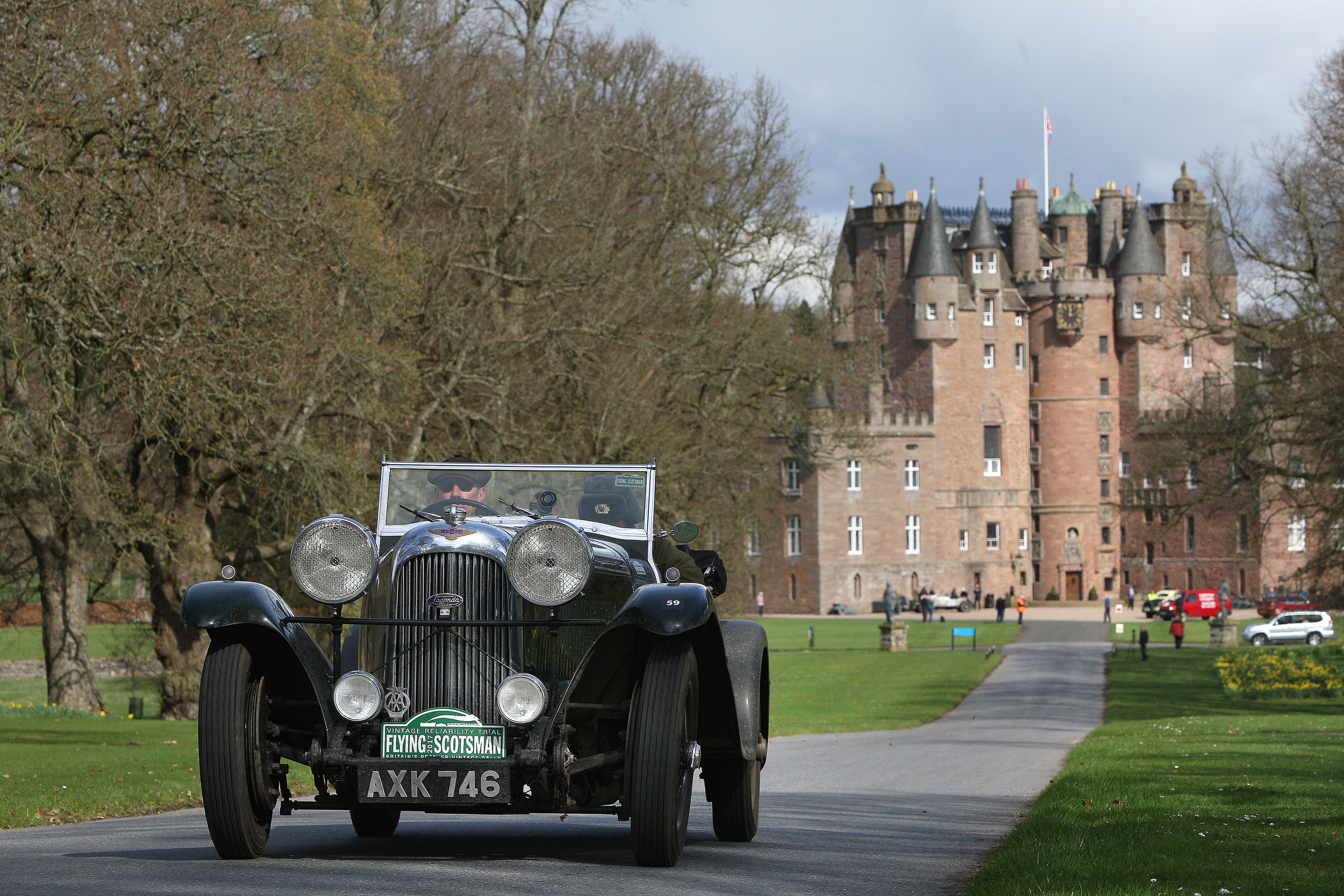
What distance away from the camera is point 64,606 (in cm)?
2434

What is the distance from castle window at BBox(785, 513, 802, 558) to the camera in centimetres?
9381

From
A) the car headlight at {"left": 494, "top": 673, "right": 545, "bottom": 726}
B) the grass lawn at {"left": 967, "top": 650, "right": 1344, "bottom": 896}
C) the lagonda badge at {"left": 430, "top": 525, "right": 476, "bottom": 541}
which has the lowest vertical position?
the grass lawn at {"left": 967, "top": 650, "right": 1344, "bottom": 896}

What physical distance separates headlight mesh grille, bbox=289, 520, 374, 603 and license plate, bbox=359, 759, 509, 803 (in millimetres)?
997

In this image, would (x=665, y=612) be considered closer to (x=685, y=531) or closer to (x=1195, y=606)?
(x=685, y=531)

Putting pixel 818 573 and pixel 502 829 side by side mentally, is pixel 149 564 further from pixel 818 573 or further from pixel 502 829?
pixel 818 573

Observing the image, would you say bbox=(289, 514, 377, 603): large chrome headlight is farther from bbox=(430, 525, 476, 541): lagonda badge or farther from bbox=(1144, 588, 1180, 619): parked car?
bbox=(1144, 588, 1180, 619): parked car

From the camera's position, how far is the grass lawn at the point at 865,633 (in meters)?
59.8

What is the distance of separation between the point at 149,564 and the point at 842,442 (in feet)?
58.0

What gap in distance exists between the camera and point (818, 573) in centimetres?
9288

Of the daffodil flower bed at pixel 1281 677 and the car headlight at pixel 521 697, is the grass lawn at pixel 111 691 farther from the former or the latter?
the daffodil flower bed at pixel 1281 677

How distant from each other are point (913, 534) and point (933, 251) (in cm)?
1770

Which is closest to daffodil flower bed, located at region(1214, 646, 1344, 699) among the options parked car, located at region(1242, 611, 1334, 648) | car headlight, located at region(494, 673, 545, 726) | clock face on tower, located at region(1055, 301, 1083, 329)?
parked car, located at region(1242, 611, 1334, 648)

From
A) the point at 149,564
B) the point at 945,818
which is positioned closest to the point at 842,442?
the point at 149,564

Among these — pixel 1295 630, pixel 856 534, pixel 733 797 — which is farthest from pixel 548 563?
pixel 856 534
